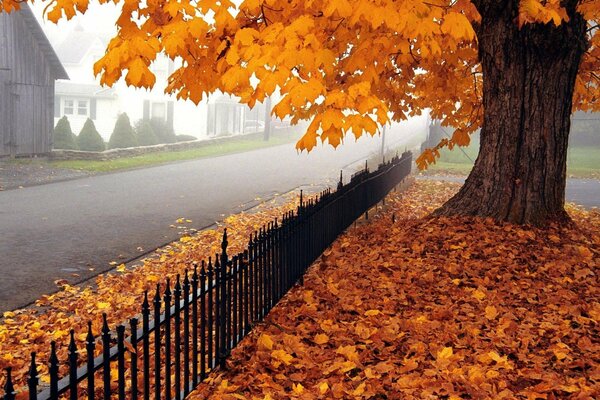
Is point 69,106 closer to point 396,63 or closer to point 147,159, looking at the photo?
point 147,159

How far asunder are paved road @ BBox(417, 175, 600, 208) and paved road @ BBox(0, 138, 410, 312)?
549cm

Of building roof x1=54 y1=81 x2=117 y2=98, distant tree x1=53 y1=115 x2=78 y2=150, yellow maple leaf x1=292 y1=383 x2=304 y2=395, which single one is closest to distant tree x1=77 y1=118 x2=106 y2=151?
distant tree x1=53 y1=115 x2=78 y2=150

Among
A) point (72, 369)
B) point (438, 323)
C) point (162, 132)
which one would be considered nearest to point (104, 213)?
point (438, 323)

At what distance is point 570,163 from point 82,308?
1368 inches

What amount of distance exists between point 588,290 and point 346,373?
372 centimetres

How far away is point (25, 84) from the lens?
81.1ft

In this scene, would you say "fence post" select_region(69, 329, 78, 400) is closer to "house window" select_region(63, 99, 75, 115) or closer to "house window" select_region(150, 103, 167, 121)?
"house window" select_region(63, 99, 75, 115)

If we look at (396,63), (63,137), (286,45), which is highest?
(396,63)

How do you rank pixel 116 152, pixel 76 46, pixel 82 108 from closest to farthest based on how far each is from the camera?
pixel 116 152 → pixel 82 108 → pixel 76 46

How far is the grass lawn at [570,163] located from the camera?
30.2m

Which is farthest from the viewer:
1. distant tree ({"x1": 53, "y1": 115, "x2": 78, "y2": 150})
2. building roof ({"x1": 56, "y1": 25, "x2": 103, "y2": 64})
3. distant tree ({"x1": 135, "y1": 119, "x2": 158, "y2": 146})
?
building roof ({"x1": 56, "y1": 25, "x2": 103, "y2": 64})

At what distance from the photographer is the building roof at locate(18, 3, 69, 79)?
24331mm

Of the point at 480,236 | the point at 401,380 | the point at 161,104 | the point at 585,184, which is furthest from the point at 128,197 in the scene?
the point at 161,104

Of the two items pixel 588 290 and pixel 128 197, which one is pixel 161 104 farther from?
pixel 588 290
